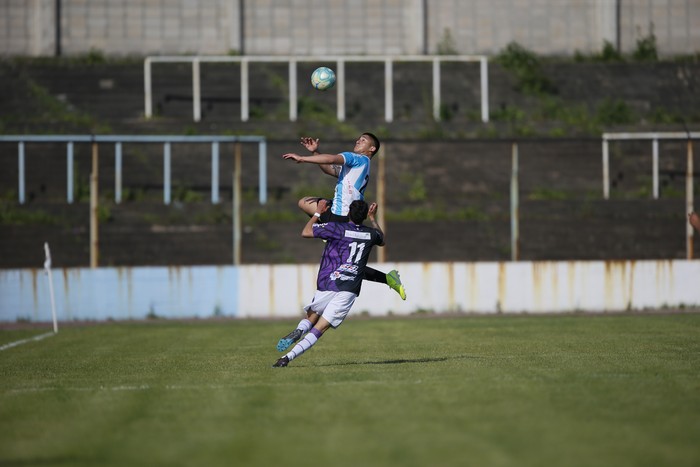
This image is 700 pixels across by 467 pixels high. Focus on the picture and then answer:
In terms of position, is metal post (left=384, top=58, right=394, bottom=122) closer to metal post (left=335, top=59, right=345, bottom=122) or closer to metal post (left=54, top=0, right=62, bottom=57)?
metal post (left=335, top=59, right=345, bottom=122)

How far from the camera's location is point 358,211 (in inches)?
516

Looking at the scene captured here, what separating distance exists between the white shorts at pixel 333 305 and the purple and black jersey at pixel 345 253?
0.25 ft

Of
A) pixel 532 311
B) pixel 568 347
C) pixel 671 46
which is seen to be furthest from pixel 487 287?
pixel 671 46

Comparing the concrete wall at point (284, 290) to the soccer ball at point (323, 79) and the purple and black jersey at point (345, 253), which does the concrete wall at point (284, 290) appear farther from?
the purple and black jersey at point (345, 253)

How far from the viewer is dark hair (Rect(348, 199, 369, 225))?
13.1 meters

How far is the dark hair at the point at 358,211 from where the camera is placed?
515 inches

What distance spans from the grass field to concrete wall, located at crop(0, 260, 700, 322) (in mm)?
7828

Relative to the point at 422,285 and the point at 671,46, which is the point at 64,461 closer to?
the point at 422,285

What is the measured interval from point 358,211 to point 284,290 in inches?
476

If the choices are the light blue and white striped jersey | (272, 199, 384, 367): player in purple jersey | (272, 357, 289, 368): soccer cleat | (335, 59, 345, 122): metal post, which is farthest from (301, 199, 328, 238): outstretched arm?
(335, 59, 345, 122): metal post

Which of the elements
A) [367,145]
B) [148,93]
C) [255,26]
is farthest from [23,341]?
[255,26]

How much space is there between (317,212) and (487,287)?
1221 centimetres

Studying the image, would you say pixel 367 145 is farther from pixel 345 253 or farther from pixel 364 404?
pixel 364 404

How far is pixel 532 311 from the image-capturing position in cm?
2523
